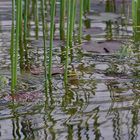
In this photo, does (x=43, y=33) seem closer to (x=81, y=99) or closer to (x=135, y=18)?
(x=81, y=99)

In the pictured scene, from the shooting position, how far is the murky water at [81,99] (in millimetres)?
2391

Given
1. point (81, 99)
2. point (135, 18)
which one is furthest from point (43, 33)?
point (135, 18)

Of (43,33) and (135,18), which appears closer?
(43,33)

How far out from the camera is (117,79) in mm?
3256

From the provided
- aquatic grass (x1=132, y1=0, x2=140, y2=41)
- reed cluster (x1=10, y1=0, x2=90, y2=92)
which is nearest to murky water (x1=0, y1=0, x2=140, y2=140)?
reed cluster (x1=10, y1=0, x2=90, y2=92)

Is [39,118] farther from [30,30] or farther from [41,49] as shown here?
[30,30]

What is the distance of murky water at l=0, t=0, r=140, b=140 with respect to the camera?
2391 millimetres

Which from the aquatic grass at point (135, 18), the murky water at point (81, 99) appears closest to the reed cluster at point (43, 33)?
the murky water at point (81, 99)

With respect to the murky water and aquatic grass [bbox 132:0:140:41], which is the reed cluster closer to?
the murky water

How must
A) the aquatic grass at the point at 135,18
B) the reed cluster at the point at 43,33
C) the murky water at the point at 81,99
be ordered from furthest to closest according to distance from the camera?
the aquatic grass at the point at 135,18
the reed cluster at the point at 43,33
the murky water at the point at 81,99

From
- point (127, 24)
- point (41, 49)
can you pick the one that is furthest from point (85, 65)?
point (127, 24)

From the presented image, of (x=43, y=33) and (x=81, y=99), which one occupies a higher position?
(x=43, y=33)

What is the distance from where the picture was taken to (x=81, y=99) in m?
2.87

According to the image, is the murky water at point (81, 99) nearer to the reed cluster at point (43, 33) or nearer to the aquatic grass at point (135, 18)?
the reed cluster at point (43, 33)
